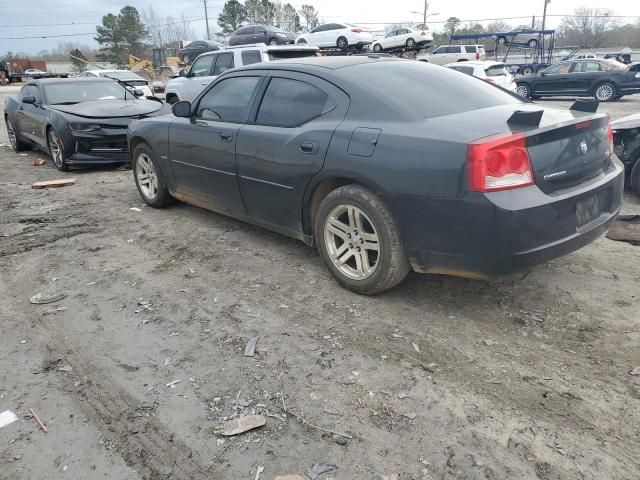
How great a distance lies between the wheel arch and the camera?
11.3 ft

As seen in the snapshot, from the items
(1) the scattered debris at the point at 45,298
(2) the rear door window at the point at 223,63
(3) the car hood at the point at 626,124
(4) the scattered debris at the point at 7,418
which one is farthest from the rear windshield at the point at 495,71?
(4) the scattered debris at the point at 7,418

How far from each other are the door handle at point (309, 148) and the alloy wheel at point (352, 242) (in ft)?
1.49

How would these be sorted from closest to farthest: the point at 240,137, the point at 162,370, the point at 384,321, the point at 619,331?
the point at 162,370, the point at 619,331, the point at 384,321, the point at 240,137

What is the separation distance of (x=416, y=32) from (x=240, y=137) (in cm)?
2376

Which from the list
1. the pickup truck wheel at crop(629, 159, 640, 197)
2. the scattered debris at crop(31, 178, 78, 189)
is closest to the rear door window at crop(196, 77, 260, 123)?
the scattered debris at crop(31, 178, 78, 189)

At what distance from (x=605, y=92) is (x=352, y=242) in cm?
1926

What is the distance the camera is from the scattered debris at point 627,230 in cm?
469

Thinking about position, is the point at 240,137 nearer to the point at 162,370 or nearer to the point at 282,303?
the point at 282,303

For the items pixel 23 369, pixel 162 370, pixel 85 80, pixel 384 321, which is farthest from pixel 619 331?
pixel 85 80

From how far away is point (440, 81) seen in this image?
3939 millimetres

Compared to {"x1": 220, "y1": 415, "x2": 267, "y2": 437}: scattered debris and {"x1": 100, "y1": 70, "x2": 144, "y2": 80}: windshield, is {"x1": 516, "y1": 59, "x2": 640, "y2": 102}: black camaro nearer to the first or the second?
{"x1": 100, "y1": 70, "x2": 144, "y2": 80}: windshield

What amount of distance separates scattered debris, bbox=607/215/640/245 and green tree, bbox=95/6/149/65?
72488 millimetres

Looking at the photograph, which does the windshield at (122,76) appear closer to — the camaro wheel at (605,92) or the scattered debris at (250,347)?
the camaro wheel at (605,92)

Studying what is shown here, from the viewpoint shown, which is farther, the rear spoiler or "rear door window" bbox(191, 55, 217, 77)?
"rear door window" bbox(191, 55, 217, 77)
